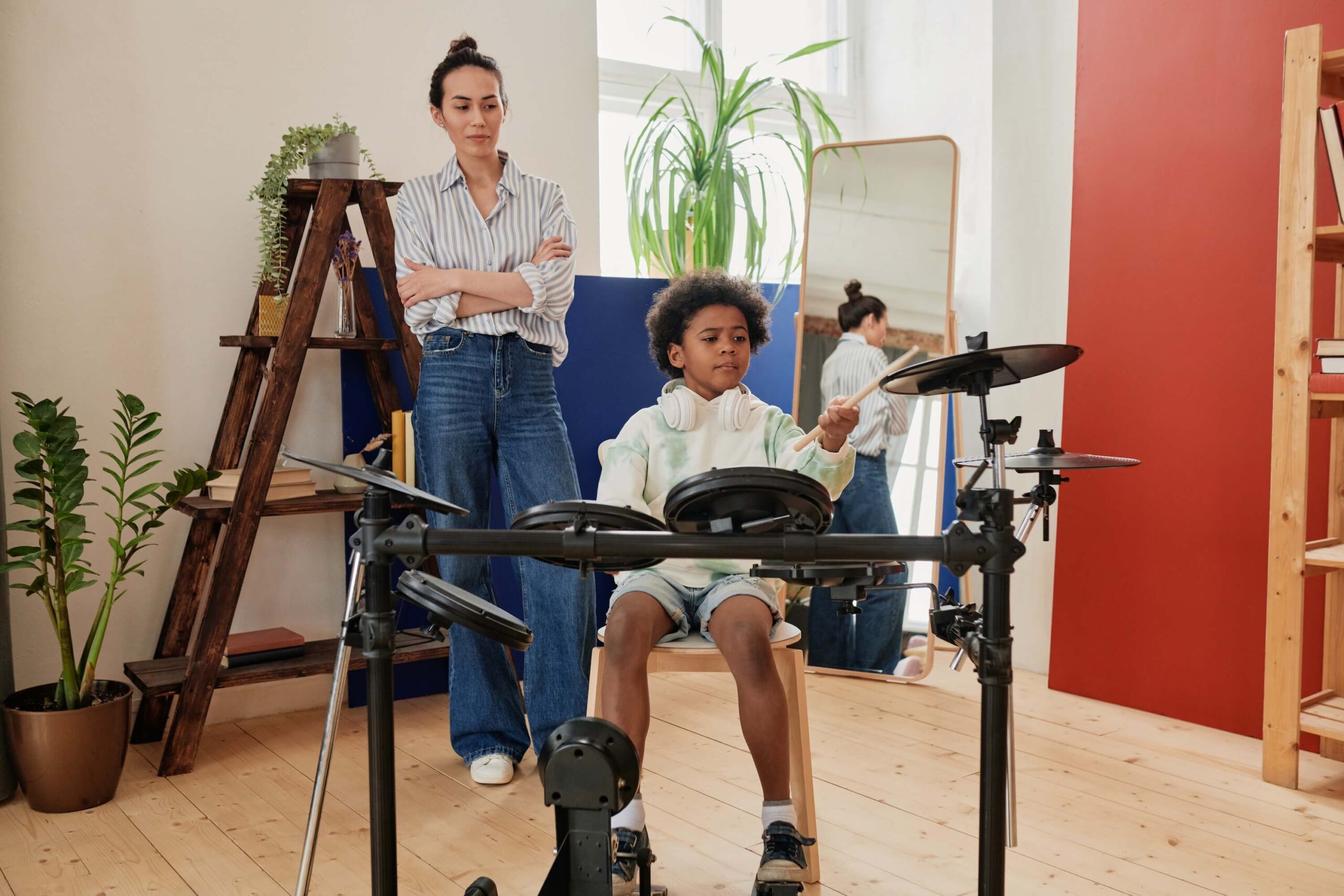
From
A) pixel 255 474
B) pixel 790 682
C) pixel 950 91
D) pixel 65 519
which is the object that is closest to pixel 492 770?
pixel 790 682

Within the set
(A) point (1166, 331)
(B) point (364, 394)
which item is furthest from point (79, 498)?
(A) point (1166, 331)

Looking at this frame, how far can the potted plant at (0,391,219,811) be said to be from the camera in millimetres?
2328

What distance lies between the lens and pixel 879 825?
2.27m

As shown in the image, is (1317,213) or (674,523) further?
(1317,213)

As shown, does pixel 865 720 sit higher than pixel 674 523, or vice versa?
pixel 674 523

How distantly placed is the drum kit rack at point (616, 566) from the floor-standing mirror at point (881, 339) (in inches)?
76.5

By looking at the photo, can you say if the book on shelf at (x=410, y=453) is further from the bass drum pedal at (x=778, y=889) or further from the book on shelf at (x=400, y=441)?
the bass drum pedal at (x=778, y=889)

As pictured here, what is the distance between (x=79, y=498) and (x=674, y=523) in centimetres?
163

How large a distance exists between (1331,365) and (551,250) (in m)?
1.76

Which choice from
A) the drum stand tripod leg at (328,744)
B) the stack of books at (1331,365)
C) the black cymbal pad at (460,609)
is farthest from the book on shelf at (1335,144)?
the drum stand tripod leg at (328,744)

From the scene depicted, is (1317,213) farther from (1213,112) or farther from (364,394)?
(364,394)

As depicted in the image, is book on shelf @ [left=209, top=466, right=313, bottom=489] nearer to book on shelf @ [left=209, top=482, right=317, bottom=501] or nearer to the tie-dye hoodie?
book on shelf @ [left=209, top=482, right=317, bottom=501]

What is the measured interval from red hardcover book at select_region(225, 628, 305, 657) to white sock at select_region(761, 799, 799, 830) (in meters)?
1.49

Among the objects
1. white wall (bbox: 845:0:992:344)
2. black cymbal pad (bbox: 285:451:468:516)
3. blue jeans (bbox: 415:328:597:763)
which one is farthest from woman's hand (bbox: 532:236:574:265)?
white wall (bbox: 845:0:992:344)
